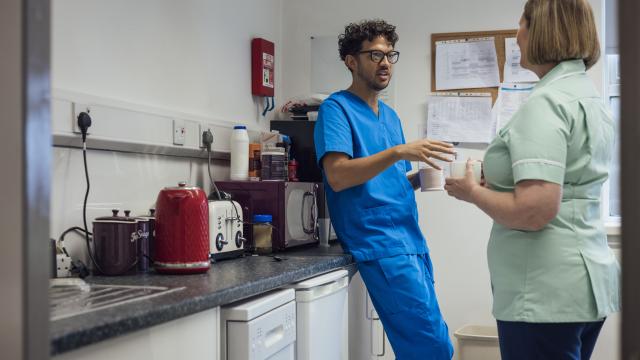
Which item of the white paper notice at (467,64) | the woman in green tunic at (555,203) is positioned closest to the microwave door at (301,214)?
the white paper notice at (467,64)

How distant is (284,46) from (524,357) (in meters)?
2.34

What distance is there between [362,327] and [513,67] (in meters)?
1.38

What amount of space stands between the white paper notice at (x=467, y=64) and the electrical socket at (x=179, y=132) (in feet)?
4.42

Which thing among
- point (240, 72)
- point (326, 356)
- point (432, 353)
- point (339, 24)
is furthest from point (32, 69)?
point (339, 24)

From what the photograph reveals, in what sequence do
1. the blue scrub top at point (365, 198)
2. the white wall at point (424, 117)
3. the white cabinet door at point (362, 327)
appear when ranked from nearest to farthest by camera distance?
the blue scrub top at point (365, 198) → the white cabinet door at point (362, 327) → the white wall at point (424, 117)

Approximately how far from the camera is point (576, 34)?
1.54 metres

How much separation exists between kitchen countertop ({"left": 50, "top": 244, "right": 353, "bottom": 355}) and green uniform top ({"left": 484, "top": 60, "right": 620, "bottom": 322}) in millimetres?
623

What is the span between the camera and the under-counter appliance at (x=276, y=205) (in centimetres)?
247

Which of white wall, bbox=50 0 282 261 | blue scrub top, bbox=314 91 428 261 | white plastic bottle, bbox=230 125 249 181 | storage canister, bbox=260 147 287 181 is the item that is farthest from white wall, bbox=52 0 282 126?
blue scrub top, bbox=314 91 428 261

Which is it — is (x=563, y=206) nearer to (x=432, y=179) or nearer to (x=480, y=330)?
(x=432, y=179)

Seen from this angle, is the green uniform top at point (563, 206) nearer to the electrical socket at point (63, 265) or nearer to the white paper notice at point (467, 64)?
the electrical socket at point (63, 265)

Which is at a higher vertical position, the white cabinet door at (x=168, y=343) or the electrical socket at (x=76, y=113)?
the electrical socket at (x=76, y=113)

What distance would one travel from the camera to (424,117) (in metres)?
3.25

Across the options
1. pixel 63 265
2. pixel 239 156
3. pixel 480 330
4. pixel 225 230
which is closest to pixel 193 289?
pixel 63 265
